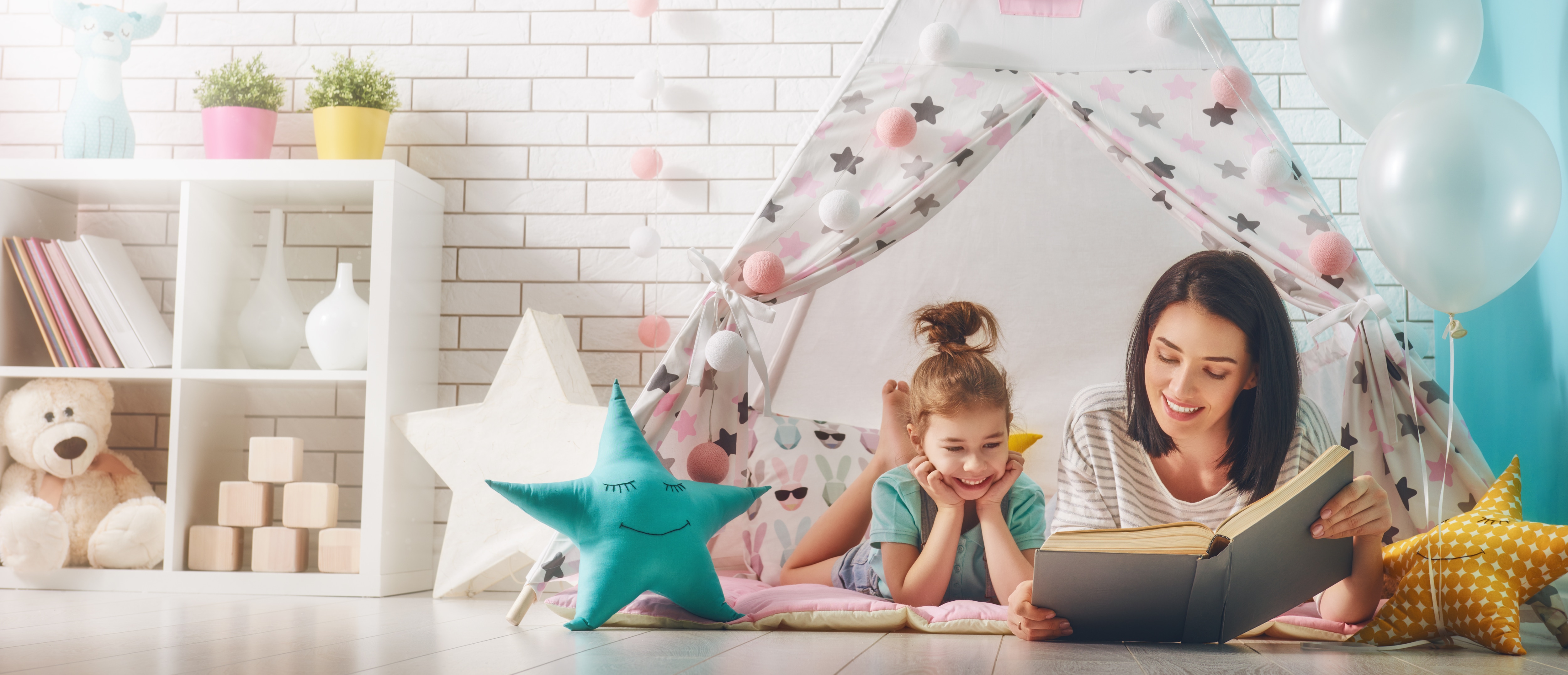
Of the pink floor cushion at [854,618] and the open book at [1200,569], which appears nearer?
the open book at [1200,569]

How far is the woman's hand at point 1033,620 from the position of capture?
158 cm

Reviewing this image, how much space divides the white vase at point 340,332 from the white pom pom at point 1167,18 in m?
1.80

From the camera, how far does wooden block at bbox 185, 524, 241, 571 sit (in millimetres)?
2289

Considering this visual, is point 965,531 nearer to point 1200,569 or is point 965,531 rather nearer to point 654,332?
point 1200,569

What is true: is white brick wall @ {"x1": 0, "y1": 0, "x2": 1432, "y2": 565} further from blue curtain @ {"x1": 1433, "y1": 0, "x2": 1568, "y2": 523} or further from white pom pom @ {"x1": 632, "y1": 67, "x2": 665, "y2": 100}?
blue curtain @ {"x1": 1433, "y1": 0, "x2": 1568, "y2": 523}

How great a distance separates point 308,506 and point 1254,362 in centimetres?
200

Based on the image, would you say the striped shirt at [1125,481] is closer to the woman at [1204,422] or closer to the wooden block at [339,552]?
the woman at [1204,422]

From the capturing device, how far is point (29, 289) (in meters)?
2.38

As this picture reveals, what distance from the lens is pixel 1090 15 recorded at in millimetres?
2043

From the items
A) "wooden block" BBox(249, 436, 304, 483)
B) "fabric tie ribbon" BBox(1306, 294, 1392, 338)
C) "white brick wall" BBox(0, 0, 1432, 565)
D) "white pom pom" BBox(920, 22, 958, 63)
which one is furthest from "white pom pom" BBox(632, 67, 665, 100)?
"fabric tie ribbon" BBox(1306, 294, 1392, 338)

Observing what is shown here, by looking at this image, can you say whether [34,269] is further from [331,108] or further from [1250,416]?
[1250,416]

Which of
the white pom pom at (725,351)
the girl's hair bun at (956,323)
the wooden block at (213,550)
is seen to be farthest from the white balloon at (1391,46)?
the wooden block at (213,550)

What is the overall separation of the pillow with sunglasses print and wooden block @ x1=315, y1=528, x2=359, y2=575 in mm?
804

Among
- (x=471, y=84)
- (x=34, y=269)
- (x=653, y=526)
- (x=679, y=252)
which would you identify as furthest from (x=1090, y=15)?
(x=34, y=269)
